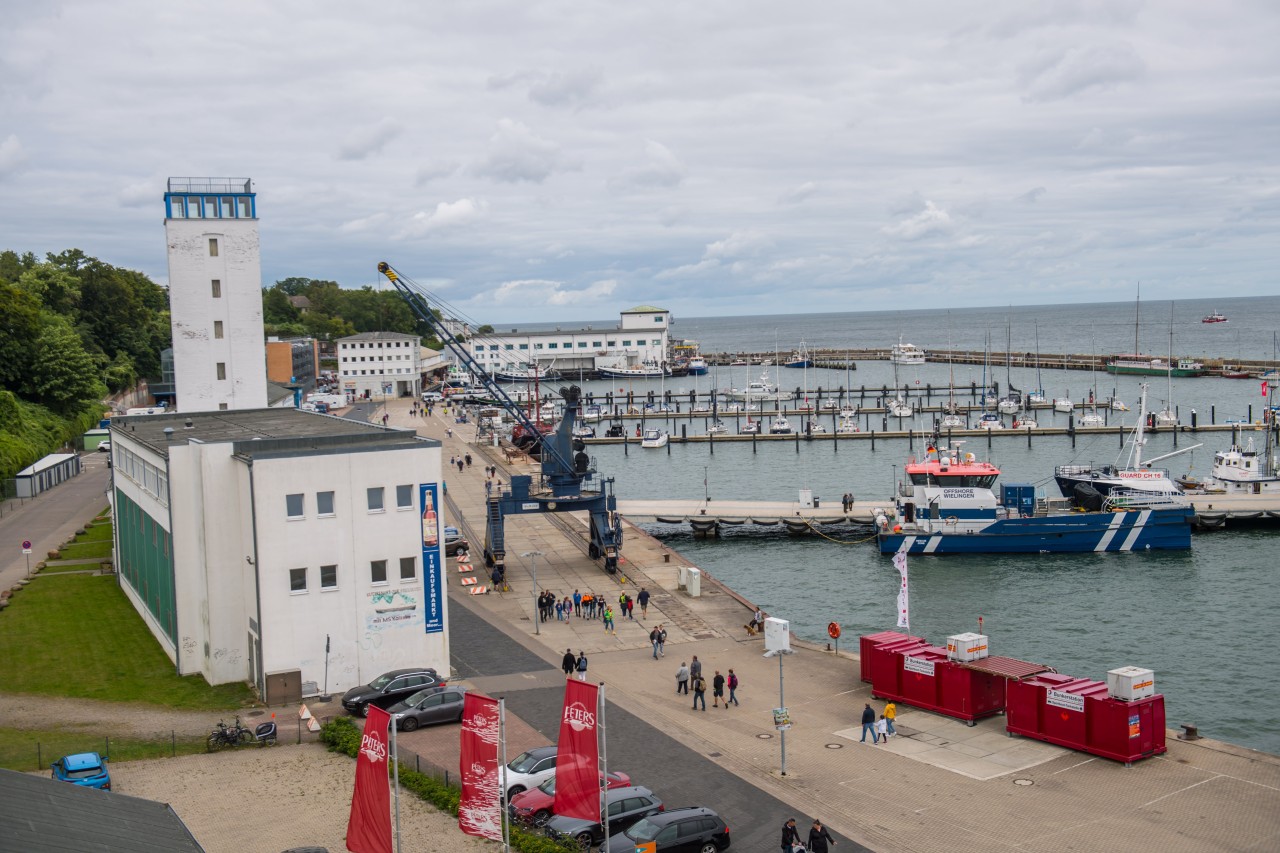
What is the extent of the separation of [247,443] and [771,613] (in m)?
25.6

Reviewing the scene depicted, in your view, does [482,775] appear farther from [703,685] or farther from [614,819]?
[703,685]

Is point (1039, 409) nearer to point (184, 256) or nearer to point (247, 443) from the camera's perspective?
point (184, 256)

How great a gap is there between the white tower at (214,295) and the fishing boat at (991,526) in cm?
3544

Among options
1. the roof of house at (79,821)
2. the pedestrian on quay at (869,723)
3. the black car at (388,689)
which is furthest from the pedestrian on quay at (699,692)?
the roof of house at (79,821)

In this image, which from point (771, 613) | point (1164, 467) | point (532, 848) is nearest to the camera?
point (532, 848)

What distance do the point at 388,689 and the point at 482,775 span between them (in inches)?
539

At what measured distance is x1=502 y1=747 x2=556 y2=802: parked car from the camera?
28.1 metres

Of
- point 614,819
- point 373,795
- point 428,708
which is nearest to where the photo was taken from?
point 373,795

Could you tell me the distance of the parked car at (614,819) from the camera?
1008 inches

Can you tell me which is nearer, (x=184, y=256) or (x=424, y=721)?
(x=424, y=721)

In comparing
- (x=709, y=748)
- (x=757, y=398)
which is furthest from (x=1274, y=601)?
(x=757, y=398)

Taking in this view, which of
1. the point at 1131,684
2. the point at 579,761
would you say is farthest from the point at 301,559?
the point at 1131,684

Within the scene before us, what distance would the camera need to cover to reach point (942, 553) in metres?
65.1

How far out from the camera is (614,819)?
26125mm
